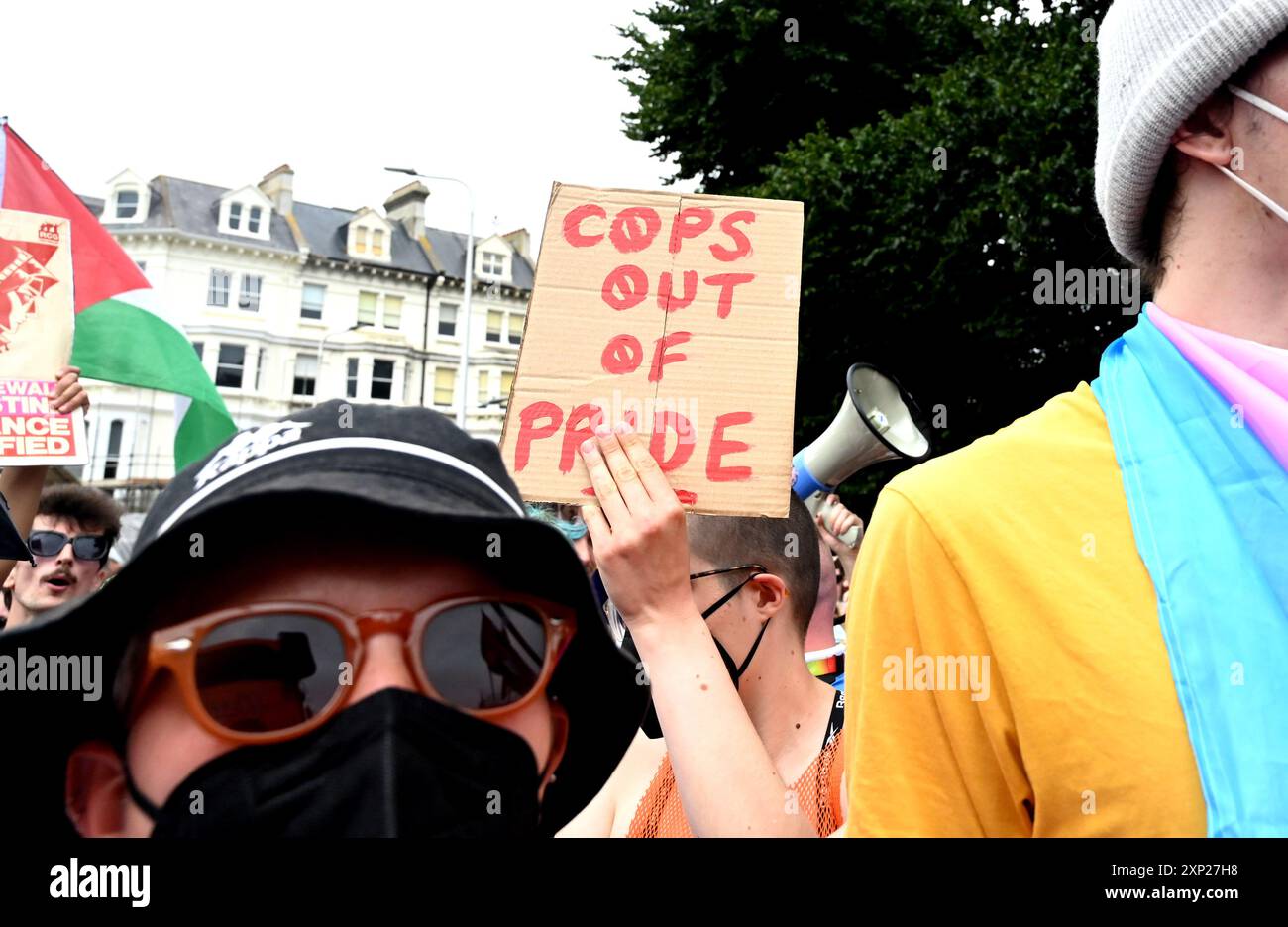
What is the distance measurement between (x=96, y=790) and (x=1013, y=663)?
1003mm

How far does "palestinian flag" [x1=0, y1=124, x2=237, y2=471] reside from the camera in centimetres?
495

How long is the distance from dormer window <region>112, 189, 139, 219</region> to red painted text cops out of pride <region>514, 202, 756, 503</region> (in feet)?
176

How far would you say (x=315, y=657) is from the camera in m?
1.00

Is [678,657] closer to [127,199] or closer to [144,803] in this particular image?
[144,803]

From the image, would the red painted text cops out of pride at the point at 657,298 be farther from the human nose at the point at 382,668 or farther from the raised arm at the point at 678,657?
the human nose at the point at 382,668

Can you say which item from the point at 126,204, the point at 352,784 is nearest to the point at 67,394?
the point at 352,784

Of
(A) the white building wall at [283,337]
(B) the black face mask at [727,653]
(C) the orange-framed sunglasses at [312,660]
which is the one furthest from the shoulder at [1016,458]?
(A) the white building wall at [283,337]

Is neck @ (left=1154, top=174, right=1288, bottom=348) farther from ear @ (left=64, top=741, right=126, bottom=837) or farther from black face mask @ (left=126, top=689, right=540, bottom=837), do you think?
ear @ (left=64, top=741, right=126, bottom=837)

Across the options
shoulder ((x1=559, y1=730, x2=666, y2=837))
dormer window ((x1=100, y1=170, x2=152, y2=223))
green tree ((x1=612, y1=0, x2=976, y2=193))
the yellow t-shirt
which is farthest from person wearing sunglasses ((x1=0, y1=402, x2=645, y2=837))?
dormer window ((x1=100, y1=170, x2=152, y2=223))

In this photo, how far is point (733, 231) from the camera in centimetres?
205

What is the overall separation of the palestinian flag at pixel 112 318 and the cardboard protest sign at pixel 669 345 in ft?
11.0

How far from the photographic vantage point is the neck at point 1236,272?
1.52 m

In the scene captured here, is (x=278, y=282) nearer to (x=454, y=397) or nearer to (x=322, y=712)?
(x=454, y=397)
